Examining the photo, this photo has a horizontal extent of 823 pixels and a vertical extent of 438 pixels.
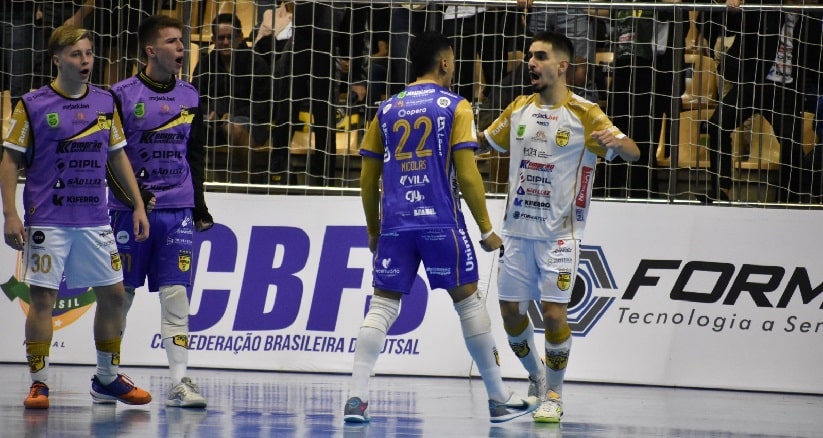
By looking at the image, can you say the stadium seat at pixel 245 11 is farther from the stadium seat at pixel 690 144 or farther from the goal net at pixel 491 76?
the stadium seat at pixel 690 144

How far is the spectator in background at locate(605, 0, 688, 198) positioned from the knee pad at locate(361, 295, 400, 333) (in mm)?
4533

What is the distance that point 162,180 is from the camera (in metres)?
7.36

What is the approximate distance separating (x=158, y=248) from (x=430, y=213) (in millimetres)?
1746

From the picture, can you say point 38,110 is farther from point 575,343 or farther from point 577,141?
point 575,343

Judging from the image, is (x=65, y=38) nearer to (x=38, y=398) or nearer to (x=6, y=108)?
(x=38, y=398)

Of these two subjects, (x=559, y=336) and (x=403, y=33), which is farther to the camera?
(x=403, y=33)

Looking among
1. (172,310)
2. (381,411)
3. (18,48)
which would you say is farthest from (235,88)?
(381,411)

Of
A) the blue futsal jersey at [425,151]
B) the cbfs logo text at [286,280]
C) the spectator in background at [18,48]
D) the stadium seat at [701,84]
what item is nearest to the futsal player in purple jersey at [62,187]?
the blue futsal jersey at [425,151]

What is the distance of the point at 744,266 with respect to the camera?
9.73 meters

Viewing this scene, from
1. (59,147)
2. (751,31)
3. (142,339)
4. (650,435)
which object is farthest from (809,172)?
(59,147)

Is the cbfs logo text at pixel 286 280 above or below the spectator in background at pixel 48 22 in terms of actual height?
below

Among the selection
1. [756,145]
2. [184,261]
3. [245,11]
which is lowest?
[184,261]

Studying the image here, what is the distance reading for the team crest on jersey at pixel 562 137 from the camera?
7.34 meters

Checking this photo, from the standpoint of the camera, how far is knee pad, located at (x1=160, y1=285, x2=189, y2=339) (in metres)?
7.36
